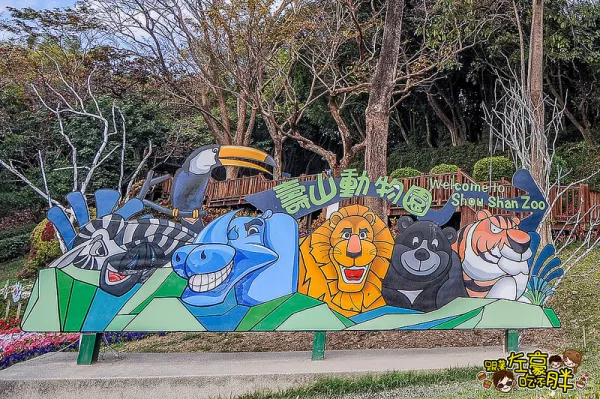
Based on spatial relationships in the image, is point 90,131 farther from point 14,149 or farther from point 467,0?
point 467,0

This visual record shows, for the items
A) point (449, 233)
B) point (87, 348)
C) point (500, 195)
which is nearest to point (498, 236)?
point (449, 233)

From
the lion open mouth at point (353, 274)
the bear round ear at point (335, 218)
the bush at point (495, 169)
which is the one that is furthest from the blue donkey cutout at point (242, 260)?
the bush at point (495, 169)

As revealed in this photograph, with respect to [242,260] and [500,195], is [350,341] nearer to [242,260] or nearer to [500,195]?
[242,260]

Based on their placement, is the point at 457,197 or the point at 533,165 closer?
the point at 457,197

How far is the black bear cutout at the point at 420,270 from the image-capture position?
229 inches

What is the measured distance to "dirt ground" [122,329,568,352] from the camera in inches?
272

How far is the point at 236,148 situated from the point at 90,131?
1545 cm

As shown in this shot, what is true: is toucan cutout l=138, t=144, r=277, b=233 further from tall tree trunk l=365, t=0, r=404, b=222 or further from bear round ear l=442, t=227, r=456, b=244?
tall tree trunk l=365, t=0, r=404, b=222

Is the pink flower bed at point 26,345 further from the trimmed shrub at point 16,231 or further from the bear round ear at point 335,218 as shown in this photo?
the trimmed shrub at point 16,231

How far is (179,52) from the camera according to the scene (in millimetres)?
15914

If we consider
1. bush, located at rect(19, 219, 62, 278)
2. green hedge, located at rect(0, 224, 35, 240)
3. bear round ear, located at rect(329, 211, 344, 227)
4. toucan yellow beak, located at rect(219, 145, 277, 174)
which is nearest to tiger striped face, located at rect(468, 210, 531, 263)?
bear round ear, located at rect(329, 211, 344, 227)

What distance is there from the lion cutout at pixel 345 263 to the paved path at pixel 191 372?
0.74 m

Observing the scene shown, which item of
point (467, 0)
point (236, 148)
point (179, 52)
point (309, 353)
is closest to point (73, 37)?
point (179, 52)

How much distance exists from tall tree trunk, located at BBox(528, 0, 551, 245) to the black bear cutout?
2618mm
